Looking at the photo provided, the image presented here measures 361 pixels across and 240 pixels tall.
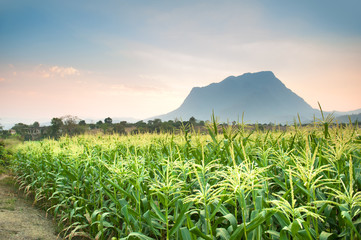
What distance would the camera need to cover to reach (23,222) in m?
5.45

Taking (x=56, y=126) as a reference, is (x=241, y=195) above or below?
below

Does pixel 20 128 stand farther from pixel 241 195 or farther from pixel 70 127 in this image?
pixel 241 195

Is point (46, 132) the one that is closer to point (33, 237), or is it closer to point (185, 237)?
point (33, 237)

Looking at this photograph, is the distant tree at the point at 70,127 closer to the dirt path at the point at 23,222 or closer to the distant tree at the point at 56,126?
the distant tree at the point at 56,126

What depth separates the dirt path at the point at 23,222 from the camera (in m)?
4.75

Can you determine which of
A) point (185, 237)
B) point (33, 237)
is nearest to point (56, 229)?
point (33, 237)

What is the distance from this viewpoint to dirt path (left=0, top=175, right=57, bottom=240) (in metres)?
4.75

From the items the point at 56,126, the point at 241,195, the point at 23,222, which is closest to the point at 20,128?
the point at 56,126

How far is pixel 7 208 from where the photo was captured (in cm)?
646

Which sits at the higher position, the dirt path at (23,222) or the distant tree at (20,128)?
the distant tree at (20,128)

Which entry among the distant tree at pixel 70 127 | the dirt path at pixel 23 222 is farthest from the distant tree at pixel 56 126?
the dirt path at pixel 23 222

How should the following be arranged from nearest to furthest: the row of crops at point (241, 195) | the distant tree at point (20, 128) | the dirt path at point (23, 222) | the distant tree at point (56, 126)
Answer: the row of crops at point (241, 195)
the dirt path at point (23, 222)
the distant tree at point (56, 126)
the distant tree at point (20, 128)

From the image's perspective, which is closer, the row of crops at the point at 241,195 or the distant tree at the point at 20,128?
the row of crops at the point at 241,195

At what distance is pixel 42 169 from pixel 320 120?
301 inches
